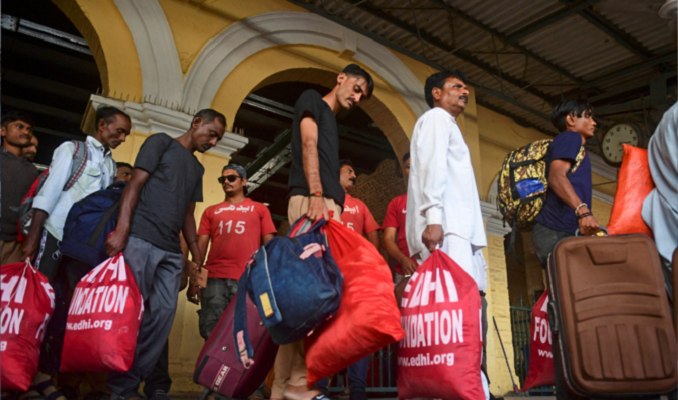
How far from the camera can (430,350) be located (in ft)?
7.07

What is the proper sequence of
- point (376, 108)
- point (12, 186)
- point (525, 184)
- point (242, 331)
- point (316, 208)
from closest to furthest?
point (242, 331) → point (316, 208) → point (525, 184) → point (12, 186) → point (376, 108)

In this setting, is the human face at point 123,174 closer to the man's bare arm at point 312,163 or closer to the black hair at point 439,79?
the man's bare arm at point 312,163

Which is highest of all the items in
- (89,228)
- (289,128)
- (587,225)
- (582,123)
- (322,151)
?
(289,128)

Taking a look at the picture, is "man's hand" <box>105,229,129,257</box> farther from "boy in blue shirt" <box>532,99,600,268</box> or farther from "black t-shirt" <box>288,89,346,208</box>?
"boy in blue shirt" <box>532,99,600,268</box>

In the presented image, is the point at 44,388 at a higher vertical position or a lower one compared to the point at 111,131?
lower

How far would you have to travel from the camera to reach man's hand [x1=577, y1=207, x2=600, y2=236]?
8.79 feet

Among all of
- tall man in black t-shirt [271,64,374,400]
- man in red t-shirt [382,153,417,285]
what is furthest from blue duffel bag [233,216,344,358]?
man in red t-shirt [382,153,417,285]

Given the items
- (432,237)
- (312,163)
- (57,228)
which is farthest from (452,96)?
(57,228)

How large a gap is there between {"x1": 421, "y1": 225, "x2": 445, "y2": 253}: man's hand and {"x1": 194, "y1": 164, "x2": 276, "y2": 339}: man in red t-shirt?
181 centimetres

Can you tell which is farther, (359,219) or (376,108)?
(376,108)

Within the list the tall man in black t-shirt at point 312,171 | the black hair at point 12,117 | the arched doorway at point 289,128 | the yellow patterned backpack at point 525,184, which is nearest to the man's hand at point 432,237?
the tall man in black t-shirt at point 312,171

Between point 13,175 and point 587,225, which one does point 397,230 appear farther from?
point 13,175

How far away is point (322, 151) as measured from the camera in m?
2.45

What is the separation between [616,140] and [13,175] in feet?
26.3
